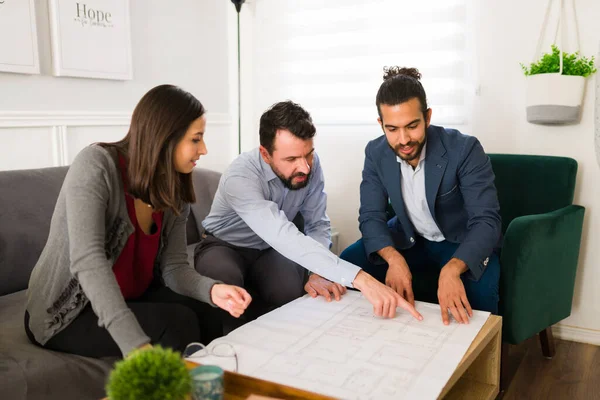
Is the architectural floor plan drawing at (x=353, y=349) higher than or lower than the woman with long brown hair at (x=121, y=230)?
lower

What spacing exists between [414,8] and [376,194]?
1.13m

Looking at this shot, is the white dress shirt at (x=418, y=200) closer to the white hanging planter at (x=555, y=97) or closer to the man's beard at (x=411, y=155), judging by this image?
the man's beard at (x=411, y=155)

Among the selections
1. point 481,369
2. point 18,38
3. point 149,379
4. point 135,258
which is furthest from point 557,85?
point 18,38

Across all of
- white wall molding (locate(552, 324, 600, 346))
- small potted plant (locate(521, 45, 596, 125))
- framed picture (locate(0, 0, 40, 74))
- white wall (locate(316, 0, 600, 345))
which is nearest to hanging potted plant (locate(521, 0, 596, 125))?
small potted plant (locate(521, 45, 596, 125))

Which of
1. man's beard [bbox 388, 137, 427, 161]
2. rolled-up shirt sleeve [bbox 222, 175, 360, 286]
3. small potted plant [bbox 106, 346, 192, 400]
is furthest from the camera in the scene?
man's beard [bbox 388, 137, 427, 161]

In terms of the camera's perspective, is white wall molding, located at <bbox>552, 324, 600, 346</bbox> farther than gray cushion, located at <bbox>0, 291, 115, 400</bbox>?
Yes

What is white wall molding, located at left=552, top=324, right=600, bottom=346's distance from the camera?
95.6 inches

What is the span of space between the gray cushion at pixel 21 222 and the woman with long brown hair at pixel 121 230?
45 cm

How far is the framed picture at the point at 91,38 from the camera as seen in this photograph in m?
2.24

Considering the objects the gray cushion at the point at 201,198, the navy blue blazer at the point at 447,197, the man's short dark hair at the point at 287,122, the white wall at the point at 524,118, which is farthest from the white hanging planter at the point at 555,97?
the gray cushion at the point at 201,198

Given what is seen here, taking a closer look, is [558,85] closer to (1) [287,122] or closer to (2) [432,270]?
(2) [432,270]

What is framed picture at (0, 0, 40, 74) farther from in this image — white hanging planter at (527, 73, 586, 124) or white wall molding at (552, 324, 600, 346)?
white wall molding at (552, 324, 600, 346)

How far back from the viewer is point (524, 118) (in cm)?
245

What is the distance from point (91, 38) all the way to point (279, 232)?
135 centimetres
